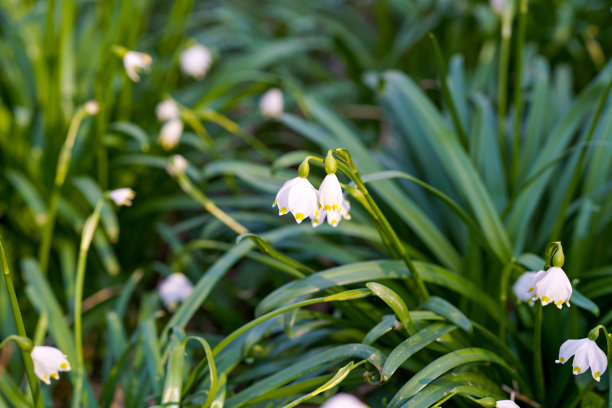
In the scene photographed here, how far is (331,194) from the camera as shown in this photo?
1331mm

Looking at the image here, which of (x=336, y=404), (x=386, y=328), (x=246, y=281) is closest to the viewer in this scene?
(x=336, y=404)

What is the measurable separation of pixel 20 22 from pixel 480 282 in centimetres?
243

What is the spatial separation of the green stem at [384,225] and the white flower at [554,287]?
39 centimetres

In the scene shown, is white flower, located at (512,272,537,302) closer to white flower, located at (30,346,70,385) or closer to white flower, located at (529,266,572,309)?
white flower, located at (529,266,572,309)

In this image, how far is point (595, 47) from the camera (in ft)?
10.5

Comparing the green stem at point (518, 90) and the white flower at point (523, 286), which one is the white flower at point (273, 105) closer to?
the green stem at point (518, 90)

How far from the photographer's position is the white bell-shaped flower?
1330 millimetres

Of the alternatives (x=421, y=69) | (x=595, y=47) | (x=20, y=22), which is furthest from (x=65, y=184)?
(x=595, y=47)

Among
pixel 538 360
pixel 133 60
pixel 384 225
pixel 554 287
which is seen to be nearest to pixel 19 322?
pixel 384 225

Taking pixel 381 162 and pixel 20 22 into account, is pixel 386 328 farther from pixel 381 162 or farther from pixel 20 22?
pixel 20 22

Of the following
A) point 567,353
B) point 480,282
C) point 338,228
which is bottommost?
point 567,353

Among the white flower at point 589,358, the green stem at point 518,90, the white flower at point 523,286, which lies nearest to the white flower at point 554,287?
the white flower at point 589,358

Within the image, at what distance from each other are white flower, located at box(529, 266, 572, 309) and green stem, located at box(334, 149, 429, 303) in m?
0.39

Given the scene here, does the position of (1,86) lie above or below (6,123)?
above
